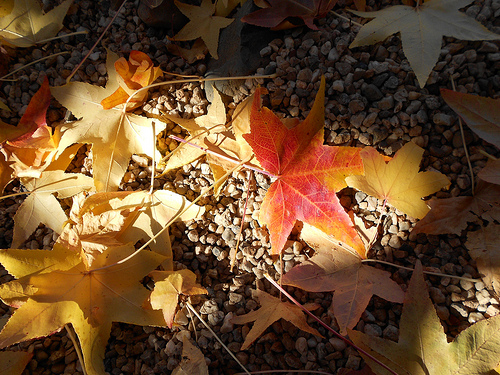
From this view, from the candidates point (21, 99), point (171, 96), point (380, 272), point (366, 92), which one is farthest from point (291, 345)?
point (21, 99)

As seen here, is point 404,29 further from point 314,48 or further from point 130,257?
point 130,257

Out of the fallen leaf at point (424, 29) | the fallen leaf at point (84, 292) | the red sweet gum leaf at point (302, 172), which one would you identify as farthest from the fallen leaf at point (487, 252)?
the fallen leaf at point (84, 292)

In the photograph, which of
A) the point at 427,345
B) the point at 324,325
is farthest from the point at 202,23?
the point at 427,345

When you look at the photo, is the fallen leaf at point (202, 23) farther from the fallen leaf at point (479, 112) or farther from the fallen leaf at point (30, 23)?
the fallen leaf at point (479, 112)

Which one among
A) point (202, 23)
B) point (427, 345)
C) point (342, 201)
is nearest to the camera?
point (427, 345)

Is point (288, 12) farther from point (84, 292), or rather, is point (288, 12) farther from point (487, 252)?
point (84, 292)
